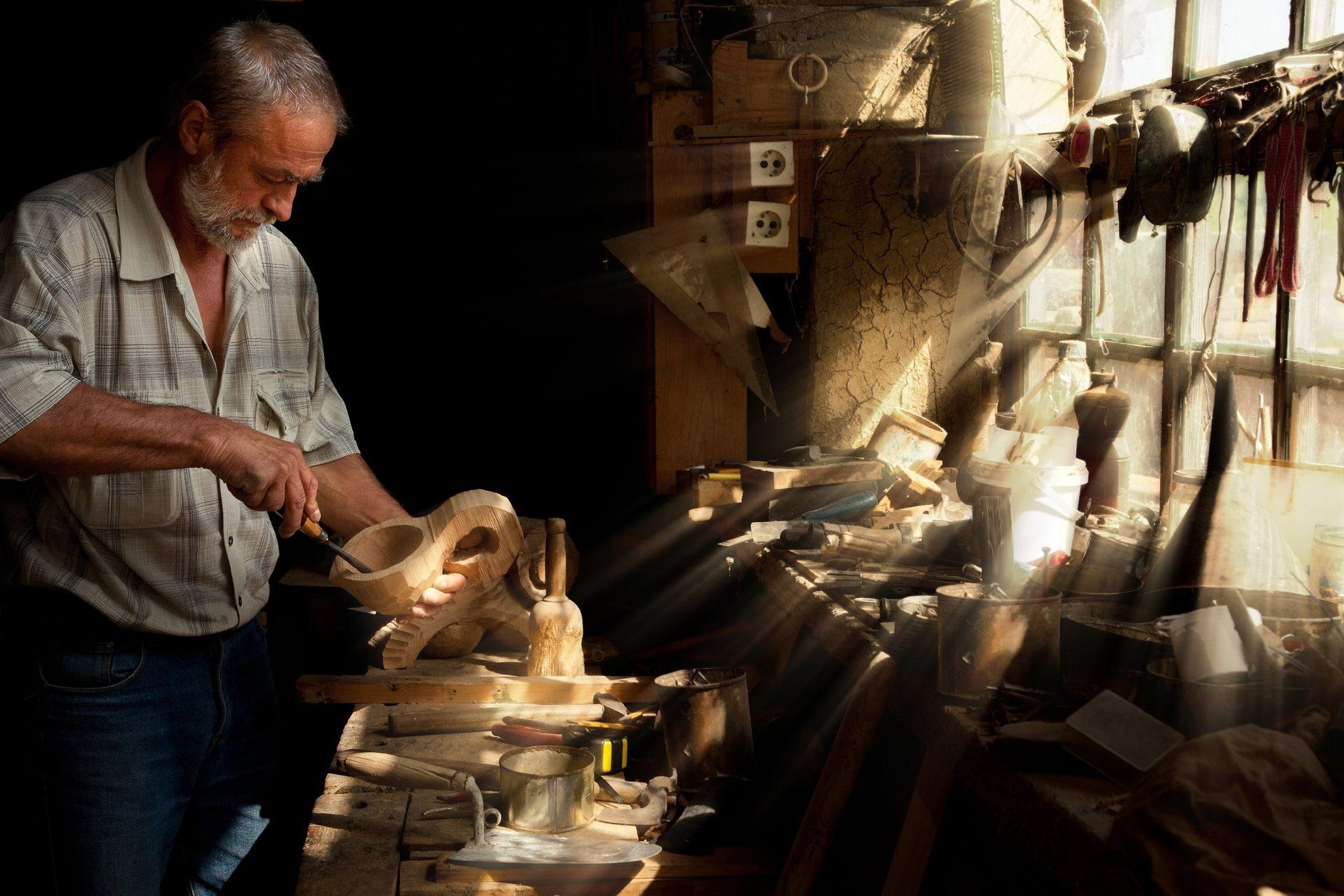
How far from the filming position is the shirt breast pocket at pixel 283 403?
2516 millimetres

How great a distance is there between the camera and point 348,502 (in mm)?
2627

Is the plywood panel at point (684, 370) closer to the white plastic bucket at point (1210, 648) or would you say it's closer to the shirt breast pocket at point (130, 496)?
the shirt breast pocket at point (130, 496)

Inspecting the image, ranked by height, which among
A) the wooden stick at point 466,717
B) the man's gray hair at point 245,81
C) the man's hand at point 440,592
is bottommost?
the wooden stick at point 466,717

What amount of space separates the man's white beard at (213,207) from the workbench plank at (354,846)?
1.26 meters

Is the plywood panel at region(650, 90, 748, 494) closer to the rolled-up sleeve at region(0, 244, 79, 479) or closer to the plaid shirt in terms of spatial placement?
the plaid shirt

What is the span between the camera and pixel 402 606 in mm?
2438

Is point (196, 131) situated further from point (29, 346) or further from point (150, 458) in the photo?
point (150, 458)

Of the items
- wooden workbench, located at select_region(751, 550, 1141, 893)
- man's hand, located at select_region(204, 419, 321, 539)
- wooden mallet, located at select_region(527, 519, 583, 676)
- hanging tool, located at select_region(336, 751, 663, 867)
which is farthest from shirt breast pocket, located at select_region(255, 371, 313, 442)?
wooden workbench, located at select_region(751, 550, 1141, 893)

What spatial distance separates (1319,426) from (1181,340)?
1.95 ft

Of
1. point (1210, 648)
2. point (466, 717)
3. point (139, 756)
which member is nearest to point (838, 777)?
point (1210, 648)

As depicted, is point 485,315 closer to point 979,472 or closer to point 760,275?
point 760,275

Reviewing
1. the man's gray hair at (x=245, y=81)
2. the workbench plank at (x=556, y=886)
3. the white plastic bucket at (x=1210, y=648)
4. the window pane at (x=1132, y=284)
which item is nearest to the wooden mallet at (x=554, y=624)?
the workbench plank at (x=556, y=886)

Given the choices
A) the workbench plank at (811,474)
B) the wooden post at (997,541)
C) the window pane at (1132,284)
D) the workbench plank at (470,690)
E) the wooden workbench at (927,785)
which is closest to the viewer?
the wooden workbench at (927,785)

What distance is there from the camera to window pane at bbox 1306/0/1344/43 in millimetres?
2604
